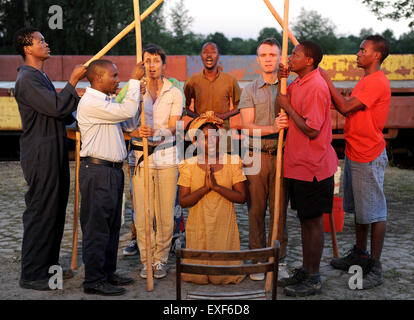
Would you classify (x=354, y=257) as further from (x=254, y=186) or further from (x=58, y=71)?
(x=58, y=71)

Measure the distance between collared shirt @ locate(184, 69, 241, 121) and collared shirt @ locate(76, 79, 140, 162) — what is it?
1965 mm

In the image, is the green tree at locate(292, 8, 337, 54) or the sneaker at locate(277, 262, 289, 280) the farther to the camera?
the green tree at locate(292, 8, 337, 54)

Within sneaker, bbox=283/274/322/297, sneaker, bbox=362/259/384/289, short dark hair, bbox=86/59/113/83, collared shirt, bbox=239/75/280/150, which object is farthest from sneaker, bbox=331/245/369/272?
short dark hair, bbox=86/59/113/83

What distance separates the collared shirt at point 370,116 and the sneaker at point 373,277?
989 millimetres

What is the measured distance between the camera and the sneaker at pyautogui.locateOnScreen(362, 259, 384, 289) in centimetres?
434

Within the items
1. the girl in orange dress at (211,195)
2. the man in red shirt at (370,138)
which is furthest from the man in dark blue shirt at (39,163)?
the man in red shirt at (370,138)

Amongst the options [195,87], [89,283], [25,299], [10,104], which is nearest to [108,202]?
[89,283]

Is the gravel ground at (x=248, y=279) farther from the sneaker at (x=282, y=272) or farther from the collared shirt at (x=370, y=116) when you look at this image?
the collared shirt at (x=370, y=116)

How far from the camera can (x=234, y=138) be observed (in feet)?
24.8

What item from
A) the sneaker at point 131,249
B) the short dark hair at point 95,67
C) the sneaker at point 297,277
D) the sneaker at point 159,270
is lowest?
the sneaker at point 131,249

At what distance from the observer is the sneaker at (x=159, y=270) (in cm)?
459

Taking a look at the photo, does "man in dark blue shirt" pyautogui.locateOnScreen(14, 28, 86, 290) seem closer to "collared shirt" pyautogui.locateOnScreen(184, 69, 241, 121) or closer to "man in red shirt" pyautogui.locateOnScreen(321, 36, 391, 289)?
"collared shirt" pyautogui.locateOnScreen(184, 69, 241, 121)

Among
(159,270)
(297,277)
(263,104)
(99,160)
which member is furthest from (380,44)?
(159,270)

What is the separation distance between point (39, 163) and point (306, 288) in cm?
261
